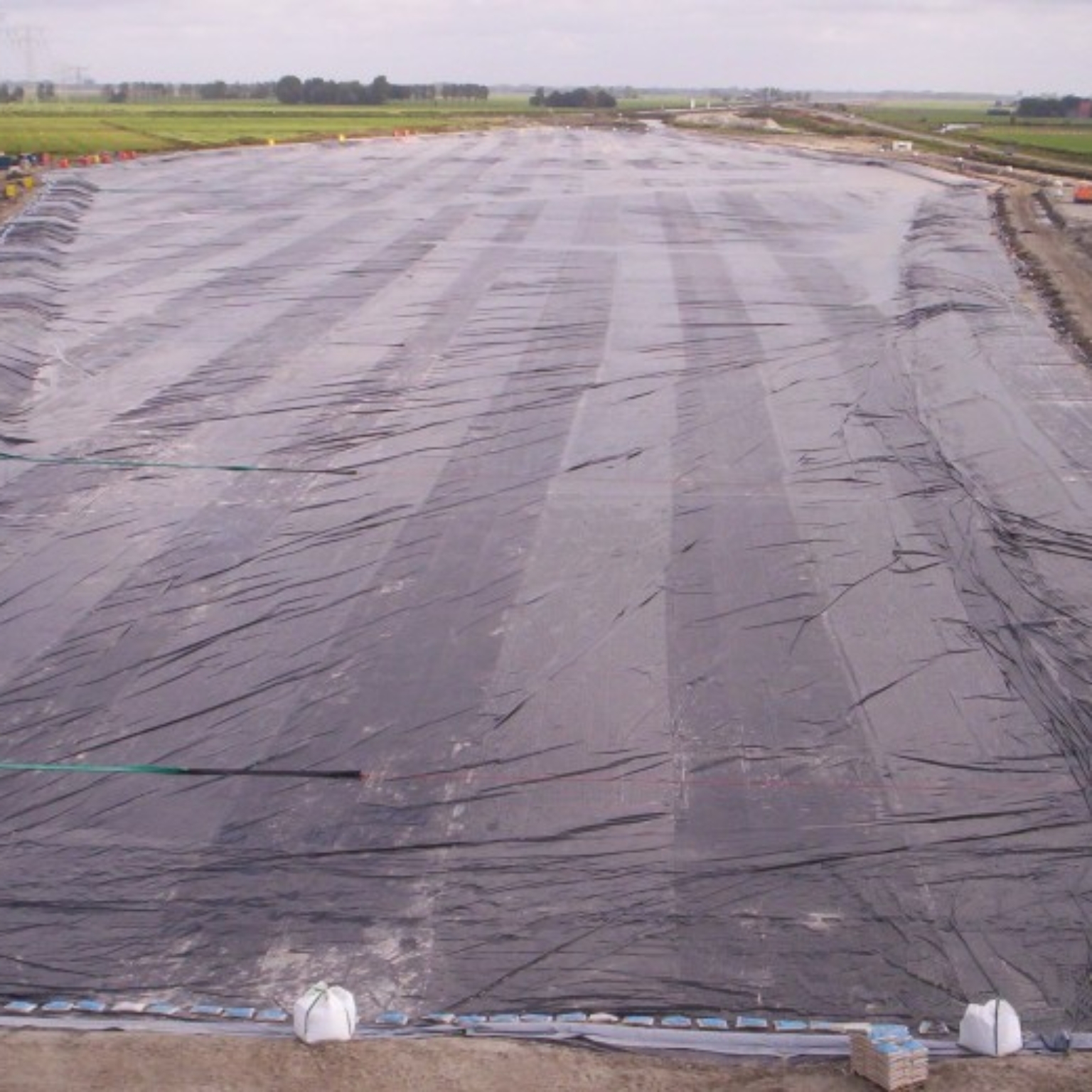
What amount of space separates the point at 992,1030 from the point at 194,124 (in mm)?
53569

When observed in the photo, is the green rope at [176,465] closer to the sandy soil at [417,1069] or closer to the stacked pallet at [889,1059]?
the sandy soil at [417,1069]

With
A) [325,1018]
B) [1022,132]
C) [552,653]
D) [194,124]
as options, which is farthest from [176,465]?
[1022,132]

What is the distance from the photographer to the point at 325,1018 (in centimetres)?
430

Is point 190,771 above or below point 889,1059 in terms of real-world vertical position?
below

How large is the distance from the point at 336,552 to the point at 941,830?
4254mm

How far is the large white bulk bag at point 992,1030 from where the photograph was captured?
4254 mm

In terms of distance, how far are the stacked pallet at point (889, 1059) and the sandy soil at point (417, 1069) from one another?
1.9 inches

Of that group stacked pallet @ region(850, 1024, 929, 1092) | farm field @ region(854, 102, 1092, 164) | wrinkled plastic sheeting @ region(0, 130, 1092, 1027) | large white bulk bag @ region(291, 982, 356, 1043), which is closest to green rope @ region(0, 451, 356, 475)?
wrinkled plastic sheeting @ region(0, 130, 1092, 1027)

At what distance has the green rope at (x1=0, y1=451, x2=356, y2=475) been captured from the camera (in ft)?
31.9

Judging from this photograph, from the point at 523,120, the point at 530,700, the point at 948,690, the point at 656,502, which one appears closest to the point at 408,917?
the point at 530,700

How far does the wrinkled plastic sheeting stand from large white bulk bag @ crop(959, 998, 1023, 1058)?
0.79ft

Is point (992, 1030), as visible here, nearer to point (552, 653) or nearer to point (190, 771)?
point (552, 653)

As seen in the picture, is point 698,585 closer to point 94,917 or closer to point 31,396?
point 94,917

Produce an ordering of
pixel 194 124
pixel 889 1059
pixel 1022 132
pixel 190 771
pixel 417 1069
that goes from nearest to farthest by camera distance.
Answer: pixel 889 1059
pixel 417 1069
pixel 190 771
pixel 194 124
pixel 1022 132
